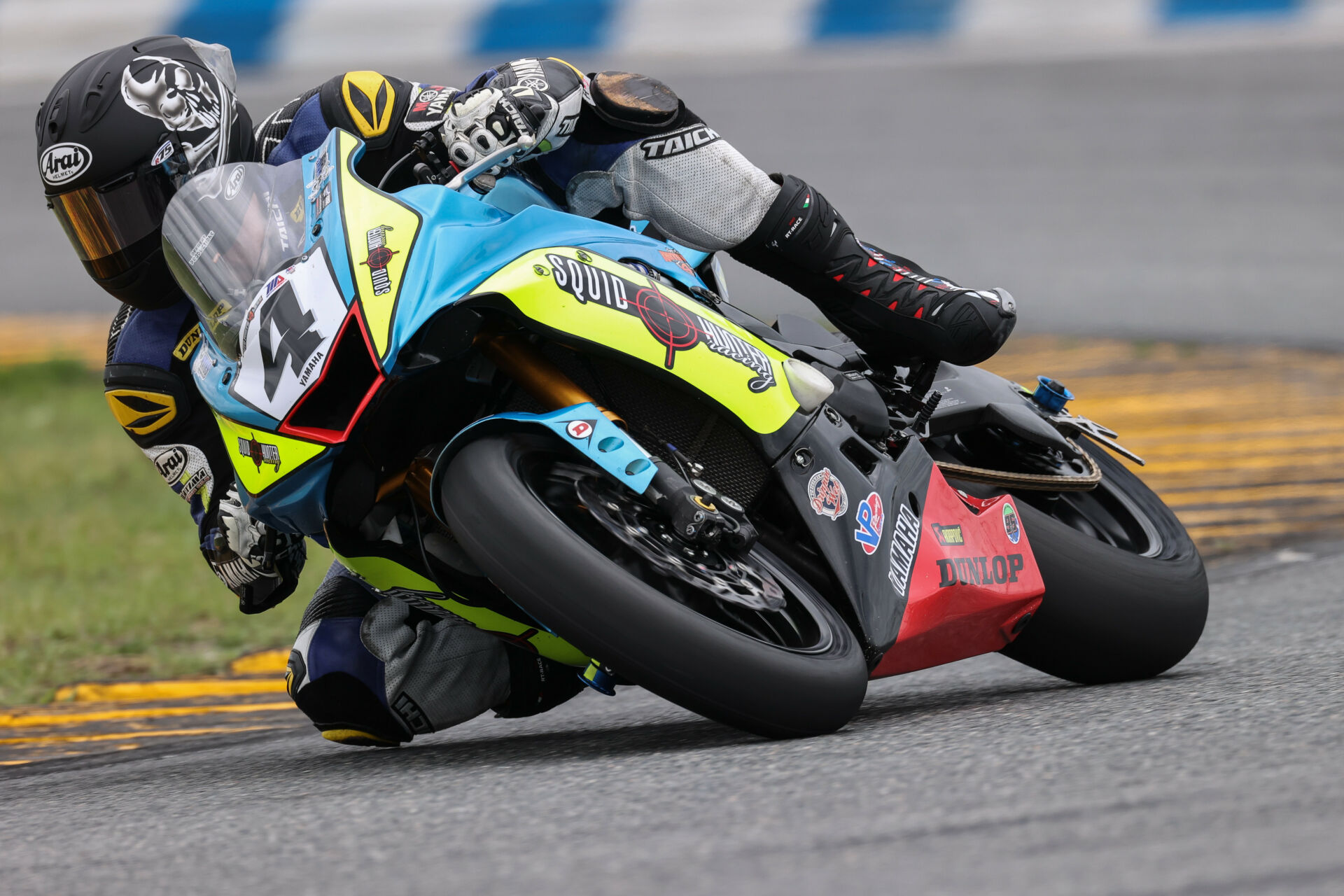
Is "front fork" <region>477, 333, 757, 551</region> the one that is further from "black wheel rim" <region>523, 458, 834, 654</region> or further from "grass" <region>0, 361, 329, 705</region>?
"grass" <region>0, 361, 329, 705</region>

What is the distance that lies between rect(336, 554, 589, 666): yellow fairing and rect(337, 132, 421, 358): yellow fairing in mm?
541

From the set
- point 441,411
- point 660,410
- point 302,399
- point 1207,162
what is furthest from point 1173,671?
point 1207,162

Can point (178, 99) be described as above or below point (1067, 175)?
above

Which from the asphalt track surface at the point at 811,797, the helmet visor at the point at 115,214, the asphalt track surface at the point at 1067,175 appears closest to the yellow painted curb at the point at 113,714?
the asphalt track surface at the point at 811,797

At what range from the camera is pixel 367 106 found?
11.3 feet

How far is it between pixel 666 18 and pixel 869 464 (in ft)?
33.5

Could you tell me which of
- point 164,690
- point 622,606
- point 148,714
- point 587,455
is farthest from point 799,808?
point 164,690

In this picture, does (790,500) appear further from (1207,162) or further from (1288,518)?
(1207,162)

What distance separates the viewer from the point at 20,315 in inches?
427

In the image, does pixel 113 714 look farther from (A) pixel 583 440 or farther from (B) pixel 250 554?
(A) pixel 583 440

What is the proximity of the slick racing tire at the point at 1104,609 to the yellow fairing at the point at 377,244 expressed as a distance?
54.9 inches

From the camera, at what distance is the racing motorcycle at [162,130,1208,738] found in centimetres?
264

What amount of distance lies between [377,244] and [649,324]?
474mm

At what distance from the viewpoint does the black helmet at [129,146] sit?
3.06 meters
